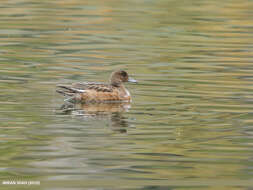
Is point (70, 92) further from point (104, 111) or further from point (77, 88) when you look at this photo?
point (104, 111)

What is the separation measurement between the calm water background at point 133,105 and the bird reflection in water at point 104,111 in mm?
17

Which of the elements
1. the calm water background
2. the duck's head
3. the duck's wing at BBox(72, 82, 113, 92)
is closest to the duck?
the duck's wing at BBox(72, 82, 113, 92)

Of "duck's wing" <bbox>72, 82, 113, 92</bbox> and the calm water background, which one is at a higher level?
"duck's wing" <bbox>72, 82, 113, 92</bbox>

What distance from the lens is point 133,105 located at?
13.9m

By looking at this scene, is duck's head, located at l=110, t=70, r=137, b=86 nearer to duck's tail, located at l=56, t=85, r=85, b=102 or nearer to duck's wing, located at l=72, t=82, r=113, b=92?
duck's wing, located at l=72, t=82, r=113, b=92

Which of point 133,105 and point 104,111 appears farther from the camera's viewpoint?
point 133,105

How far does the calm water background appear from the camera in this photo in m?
9.79

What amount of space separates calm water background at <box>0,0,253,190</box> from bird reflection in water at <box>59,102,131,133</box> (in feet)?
0.06

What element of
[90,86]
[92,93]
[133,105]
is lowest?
[133,105]

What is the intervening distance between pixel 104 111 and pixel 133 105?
62 cm

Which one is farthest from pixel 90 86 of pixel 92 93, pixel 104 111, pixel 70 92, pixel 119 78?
pixel 119 78

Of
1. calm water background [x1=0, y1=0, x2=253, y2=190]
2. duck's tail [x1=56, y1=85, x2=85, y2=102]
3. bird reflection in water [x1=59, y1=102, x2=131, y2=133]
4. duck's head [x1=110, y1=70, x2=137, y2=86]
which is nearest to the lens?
calm water background [x1=0, y1=0, x2=253, y2=190]

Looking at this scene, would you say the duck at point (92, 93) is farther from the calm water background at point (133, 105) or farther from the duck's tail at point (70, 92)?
the calm water background at point (133, 105)

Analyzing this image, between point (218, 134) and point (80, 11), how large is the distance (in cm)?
1686
